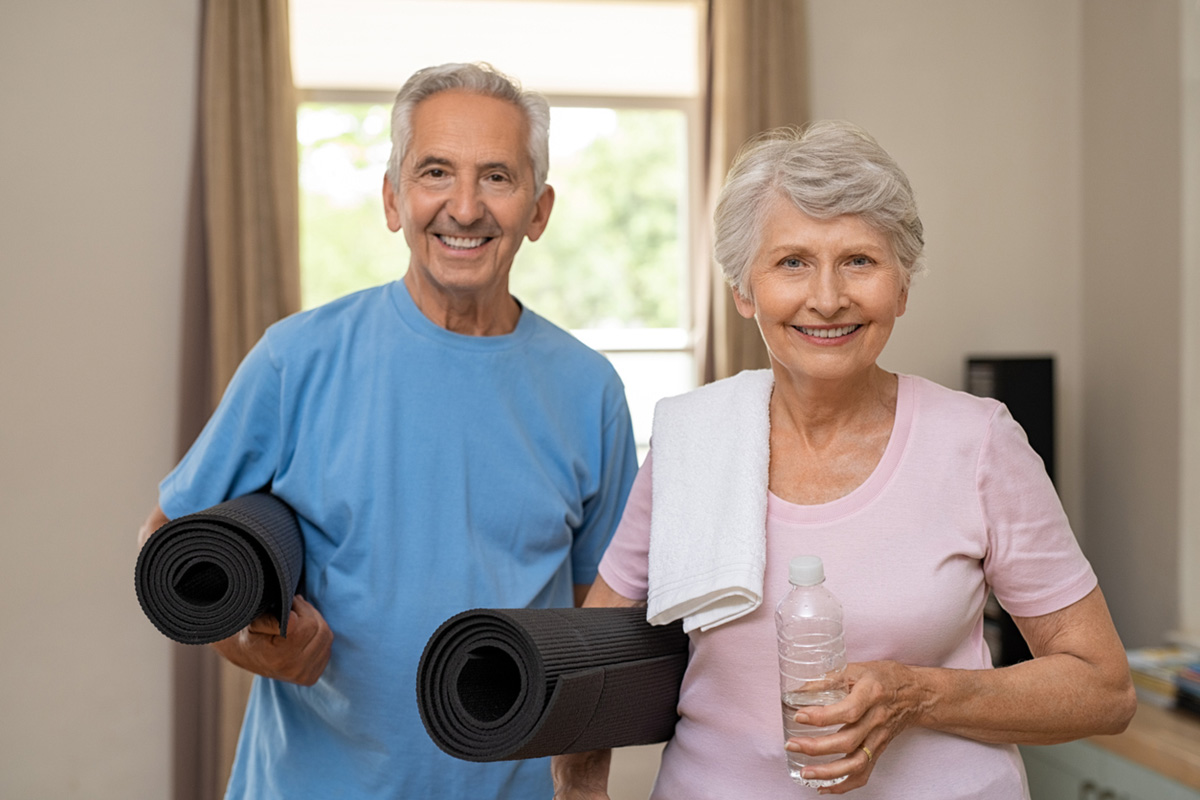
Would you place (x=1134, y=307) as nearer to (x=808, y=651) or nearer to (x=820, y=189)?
(x=820, y=189)

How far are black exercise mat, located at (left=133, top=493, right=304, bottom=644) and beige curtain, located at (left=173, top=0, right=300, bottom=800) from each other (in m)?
2.13

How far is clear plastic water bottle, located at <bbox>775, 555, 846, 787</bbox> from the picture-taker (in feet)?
3.48

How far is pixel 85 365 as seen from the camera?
335cm

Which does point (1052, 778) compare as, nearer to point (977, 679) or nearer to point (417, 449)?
point (977, 679)

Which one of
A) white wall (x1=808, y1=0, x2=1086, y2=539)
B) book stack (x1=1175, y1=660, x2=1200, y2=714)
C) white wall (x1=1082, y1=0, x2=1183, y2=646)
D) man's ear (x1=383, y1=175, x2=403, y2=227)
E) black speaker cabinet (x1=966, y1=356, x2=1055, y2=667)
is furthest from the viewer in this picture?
white wall (x1=808, y1=0, x2=1086, y2=539)

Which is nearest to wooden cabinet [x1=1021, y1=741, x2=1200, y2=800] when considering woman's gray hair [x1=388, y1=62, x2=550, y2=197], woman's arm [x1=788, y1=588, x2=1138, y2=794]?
woman's arm [x1=788, y1=588, x2=1138, y2=794]

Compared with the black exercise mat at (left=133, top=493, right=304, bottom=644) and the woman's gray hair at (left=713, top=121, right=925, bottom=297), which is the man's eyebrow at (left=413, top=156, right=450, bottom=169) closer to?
the woman's gray hair at (left=713, top=121, right=925, bottom=297)

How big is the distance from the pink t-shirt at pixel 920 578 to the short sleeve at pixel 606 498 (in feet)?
1.63

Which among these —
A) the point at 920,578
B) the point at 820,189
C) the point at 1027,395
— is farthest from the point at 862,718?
the point at 1027,395

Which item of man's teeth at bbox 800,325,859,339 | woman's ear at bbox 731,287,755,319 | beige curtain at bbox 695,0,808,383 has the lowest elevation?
man's teeth at bbox 800,325,859,339

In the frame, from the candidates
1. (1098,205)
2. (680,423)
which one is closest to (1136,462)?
(1098,205)

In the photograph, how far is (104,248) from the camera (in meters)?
3.36

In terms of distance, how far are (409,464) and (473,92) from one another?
23.4 inches

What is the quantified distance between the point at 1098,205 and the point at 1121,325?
47cm
